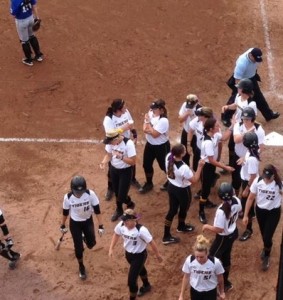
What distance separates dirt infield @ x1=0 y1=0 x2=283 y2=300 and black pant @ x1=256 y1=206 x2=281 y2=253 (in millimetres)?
595

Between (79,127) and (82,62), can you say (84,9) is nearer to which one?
(82,62)

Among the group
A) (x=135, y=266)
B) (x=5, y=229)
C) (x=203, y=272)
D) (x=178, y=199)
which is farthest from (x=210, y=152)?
(x=5, y=229)

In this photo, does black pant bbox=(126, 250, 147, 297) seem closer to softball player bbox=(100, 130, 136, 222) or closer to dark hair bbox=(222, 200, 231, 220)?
dark hair bbox=(222, 200, 231, 220)

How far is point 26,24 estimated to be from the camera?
44.7 ft

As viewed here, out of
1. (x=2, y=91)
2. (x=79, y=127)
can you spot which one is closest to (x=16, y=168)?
(x=79, y=127)

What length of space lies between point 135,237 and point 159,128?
2352mm

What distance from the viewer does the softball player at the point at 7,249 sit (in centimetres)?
956

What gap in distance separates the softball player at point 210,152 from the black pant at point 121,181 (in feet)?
3.85

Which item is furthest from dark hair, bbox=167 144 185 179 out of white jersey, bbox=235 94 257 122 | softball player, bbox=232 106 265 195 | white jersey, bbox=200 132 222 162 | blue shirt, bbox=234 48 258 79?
blue shirt, bbox=234 48 258 79

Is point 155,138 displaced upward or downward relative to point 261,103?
upward

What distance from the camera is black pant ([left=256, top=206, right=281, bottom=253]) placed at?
8969mm

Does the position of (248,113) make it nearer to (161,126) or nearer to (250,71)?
(161,126)

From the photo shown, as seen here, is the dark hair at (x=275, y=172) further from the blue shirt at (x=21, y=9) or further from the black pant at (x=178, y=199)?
the blue shirt at (x=21, y=9)

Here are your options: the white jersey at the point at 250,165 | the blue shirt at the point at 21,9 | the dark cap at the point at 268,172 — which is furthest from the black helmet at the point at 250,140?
the blue shirt at the point at 21,9
